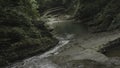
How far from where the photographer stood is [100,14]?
174 ft

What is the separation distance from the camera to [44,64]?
28.7 meters

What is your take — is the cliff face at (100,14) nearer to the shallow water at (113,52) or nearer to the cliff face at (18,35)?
the shallow water at (113,52)

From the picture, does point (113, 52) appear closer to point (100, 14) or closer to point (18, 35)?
point (18, 35)

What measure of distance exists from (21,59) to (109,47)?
13.0m

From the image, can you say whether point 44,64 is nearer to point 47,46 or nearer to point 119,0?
point 47,46

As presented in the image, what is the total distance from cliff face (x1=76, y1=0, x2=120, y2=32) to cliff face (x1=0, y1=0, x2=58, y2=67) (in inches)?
498

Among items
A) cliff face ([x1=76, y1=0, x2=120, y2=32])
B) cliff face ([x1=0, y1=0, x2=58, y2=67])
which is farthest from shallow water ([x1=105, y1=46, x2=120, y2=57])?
cliff face ([x1=76, y1=0, x2=120, y2=32])

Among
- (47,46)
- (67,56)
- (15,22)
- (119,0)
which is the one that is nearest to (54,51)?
(47,46)

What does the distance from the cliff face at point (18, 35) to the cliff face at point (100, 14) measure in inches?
498

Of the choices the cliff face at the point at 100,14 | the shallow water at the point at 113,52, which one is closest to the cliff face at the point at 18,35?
the shallow water at the point at 113,52

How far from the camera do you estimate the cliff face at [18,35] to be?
103 feet

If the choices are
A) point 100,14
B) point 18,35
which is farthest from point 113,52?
point 100,14

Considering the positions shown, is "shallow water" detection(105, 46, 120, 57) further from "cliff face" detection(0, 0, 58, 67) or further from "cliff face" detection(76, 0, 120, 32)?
"cliff face" detection(76, 0, 120, 32)

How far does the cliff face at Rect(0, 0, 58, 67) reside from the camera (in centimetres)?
3136
